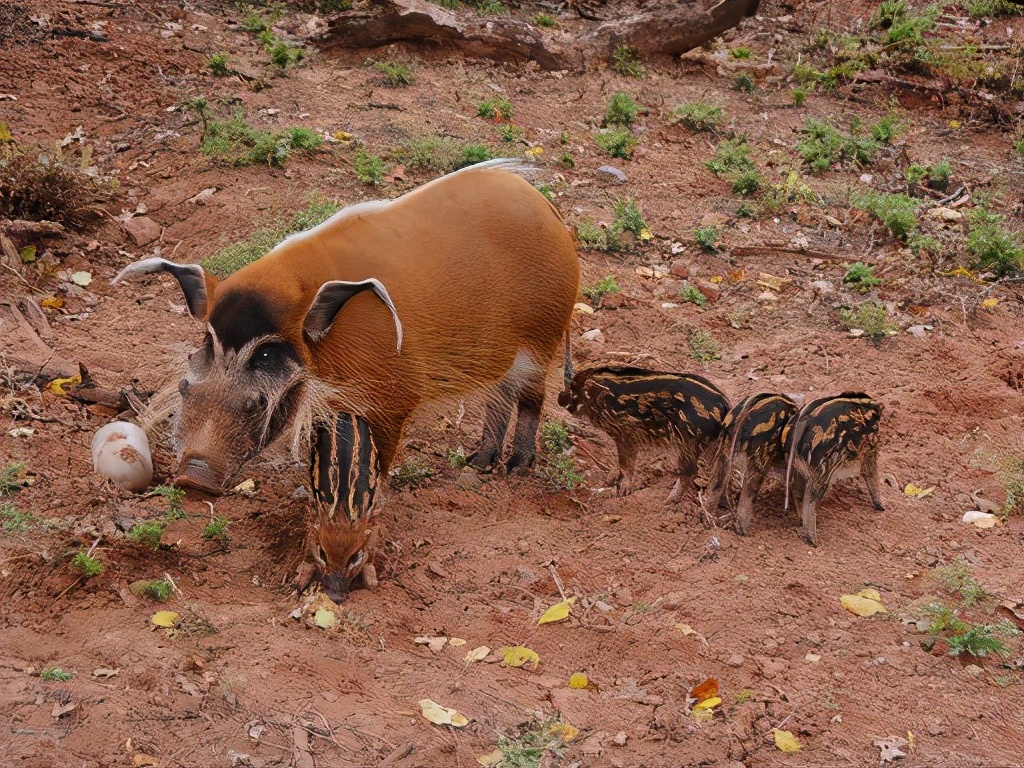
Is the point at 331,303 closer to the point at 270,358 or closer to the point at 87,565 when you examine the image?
the point at 270,358

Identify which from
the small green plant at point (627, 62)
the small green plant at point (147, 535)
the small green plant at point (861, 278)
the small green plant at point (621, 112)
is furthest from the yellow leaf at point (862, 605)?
the small green plant at point (627, 62)

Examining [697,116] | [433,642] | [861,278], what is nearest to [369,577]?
[433,642]

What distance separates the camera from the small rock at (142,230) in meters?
7.61

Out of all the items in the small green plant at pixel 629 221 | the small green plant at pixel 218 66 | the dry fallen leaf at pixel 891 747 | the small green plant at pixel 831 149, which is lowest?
the dry fallen leaf at pixel 891 747

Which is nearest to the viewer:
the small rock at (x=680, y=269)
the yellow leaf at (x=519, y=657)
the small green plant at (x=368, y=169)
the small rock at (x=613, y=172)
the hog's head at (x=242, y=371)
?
the yellow leaf at (x=519, y=657)

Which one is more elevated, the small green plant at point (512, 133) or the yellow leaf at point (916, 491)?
the small green plant at point (512, 133)

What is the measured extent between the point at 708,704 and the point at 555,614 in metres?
0.83

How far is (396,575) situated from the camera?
4.87 metres

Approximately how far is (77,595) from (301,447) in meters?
1.15

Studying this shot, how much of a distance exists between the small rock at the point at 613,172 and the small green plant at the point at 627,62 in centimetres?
202

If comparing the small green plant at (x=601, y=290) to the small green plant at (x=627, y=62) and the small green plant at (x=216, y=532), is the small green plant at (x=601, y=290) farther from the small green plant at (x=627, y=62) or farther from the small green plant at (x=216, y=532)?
the small green plant at (x=627, y=62)

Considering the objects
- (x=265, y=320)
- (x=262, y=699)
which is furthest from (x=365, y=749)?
(x=265, y=320)

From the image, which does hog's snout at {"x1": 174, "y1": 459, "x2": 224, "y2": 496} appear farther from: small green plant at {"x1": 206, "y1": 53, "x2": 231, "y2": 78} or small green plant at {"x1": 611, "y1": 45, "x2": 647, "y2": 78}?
small green plant at {"x1": 611, "y1": 45, "x2": 647, "y2": 78}

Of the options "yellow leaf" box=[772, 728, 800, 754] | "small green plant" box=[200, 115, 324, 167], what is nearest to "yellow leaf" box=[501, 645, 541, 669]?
"yellow leaf" box=[772, 728, 800, 754]
